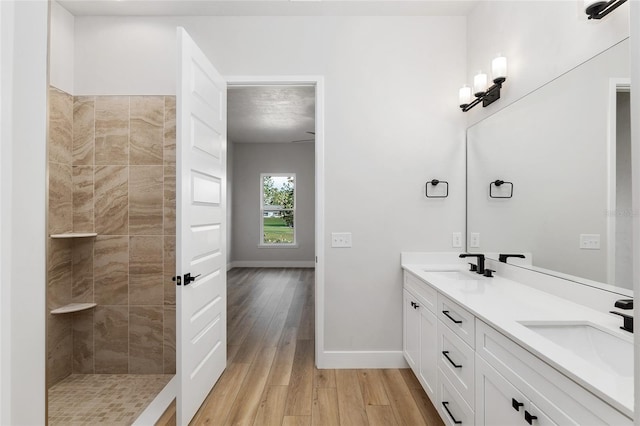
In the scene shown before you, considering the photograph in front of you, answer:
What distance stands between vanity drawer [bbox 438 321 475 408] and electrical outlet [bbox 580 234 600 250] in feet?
2.42

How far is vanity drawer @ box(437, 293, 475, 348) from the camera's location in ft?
4.86

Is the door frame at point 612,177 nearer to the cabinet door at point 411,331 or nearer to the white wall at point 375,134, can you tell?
the cabinet door at point 411,331

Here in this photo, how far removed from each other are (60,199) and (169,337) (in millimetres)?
1350

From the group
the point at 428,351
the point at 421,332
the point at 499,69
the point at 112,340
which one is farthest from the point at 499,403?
the point at 112,340

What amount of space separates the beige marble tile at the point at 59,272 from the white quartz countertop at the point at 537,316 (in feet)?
8.79

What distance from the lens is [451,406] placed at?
1678 millimetres

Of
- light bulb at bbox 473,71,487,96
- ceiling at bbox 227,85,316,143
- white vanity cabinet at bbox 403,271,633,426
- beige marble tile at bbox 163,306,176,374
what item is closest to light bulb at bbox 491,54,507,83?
light bulb at bbox 473,71,487,96

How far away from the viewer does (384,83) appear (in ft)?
8.66

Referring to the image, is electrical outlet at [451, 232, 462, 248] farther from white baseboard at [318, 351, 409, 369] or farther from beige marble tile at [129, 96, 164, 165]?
beige marble tile at [129, 96, 164, 165]

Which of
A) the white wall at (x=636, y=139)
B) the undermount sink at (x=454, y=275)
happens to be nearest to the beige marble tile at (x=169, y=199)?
the undermount sink at (x=454, y=275)

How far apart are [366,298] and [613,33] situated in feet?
7.11

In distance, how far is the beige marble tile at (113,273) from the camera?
2531 millimetres

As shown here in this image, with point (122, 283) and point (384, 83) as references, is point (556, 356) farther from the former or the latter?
point (122, 283)

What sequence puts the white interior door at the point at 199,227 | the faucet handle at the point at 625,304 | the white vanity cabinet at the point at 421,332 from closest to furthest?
1. the faucet handle at the point at 625,304
2. the white interior door at the point at 199,227
3. the white vanity cabinet at the point at 421,332
